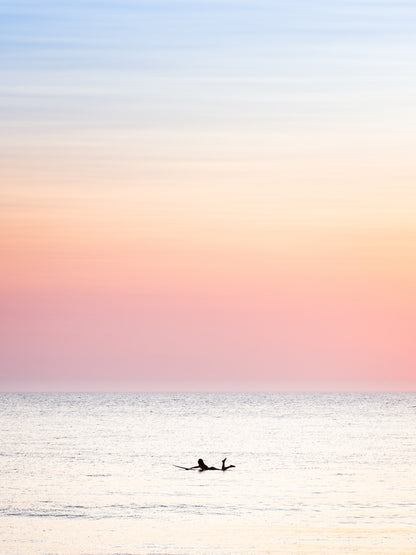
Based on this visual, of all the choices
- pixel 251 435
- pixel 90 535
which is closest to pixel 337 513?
pixel 90 535

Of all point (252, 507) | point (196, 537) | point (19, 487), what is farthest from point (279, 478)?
point (196, 537)

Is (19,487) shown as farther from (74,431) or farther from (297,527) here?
(74,431)

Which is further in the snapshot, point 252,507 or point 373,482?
point 373,482

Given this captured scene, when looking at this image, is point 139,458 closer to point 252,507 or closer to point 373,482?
point 373,482

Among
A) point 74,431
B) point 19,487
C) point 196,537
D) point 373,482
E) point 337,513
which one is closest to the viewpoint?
point 196,537

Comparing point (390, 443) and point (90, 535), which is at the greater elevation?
point (390, 443)

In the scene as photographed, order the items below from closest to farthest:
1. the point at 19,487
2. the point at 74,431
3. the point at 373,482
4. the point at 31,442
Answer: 1. the point at 19,487
2. the point at 373,482
3. the point at 31,442
4. the point at 74,431

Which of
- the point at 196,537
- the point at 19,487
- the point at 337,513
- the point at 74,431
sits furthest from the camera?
the point at 74,431

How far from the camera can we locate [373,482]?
163 ft

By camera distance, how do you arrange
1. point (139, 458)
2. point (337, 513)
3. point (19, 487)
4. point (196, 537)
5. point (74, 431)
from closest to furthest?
point (196, 537) < point (337, 513) < point (19, 487) < point (139, 458) < point (74, 431)

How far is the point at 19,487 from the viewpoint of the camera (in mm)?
46500

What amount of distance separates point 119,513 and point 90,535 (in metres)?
4.46

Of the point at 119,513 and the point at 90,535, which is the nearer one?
the point at 90,535

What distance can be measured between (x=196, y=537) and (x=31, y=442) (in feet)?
143
